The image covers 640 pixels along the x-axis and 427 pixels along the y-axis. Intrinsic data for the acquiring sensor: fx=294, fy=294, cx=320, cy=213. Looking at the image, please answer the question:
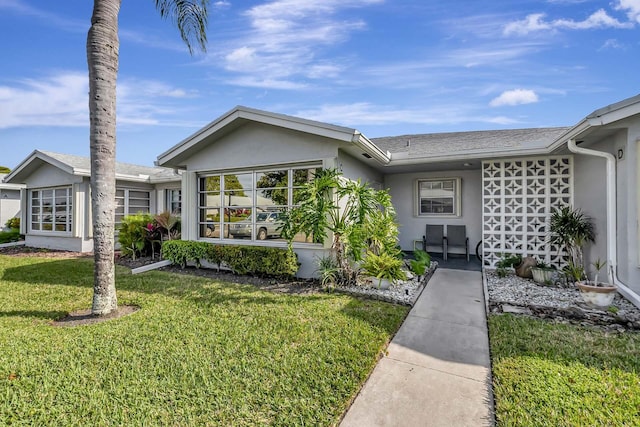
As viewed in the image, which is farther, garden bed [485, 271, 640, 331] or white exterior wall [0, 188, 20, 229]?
white exterior wall [0, 188, 20, 229]

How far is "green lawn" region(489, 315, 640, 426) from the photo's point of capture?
2.57 meters

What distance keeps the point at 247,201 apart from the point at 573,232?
8.16 meters

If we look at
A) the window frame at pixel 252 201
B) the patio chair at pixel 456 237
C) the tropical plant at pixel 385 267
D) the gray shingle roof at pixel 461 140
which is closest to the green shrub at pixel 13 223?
the window frame at pixel 252 201

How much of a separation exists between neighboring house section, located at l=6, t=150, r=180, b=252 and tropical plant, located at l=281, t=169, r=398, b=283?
29.0 ft

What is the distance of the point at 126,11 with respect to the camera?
5.93m

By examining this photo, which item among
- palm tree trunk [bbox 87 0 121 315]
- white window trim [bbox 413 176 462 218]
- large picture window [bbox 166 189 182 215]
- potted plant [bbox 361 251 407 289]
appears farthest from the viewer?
large picture window [bbox 166 189 182 215]

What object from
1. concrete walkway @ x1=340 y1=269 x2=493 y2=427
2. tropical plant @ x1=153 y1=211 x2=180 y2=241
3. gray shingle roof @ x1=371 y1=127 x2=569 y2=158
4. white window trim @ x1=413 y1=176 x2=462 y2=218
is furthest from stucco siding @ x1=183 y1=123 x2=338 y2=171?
white window trim @ x1=413 y1=176 x2=462 y2=218

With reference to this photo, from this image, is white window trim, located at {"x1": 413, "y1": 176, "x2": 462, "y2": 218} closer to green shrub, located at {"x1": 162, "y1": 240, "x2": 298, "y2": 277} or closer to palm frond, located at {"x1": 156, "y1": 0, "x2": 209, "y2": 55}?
green shrub, located at {"x1": 162, "y1": 240, "x2": 298, "y2": 277}

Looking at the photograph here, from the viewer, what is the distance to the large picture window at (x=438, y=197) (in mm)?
10656

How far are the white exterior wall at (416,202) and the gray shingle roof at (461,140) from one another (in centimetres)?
104

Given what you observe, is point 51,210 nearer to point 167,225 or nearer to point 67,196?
point 67,196

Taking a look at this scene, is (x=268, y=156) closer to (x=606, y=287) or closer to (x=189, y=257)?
(x=189, y=257)

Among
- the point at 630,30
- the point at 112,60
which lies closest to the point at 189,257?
the point at 112,60

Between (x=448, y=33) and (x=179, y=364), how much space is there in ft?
29.8
